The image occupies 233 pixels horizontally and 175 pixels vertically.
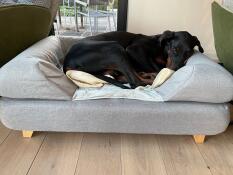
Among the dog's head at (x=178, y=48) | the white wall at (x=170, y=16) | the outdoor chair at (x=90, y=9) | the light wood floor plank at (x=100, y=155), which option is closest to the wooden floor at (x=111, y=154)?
the light wood floor plank at (x=100, y=155)

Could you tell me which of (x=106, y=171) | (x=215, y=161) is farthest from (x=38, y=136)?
(x=215, y=161)

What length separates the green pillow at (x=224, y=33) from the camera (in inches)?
66.4

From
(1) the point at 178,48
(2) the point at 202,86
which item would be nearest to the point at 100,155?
(2) the point at 202,86

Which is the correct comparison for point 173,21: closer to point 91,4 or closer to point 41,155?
point 91,4

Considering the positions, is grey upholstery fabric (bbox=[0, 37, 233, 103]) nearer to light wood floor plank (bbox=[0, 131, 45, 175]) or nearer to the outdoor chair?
light wood floor plank (bbox=[0, 131, 45, 175])

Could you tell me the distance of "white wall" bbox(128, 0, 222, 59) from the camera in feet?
9.16

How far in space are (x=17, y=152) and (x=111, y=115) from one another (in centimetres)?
59

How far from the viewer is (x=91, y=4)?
2895 millimetres

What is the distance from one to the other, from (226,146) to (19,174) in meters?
1.26

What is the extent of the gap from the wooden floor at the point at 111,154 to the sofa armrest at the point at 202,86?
0.33m

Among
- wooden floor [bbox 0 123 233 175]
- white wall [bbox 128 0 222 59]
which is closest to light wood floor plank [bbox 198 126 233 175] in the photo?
wooden floor [bbox 0 123 233 175]

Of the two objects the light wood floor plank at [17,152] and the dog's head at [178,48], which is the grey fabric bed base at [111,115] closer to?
the light wood floor plank at [17,152]

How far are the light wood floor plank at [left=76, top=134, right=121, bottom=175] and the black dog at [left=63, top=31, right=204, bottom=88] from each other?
0.38 m

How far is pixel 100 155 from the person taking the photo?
1508 mm
